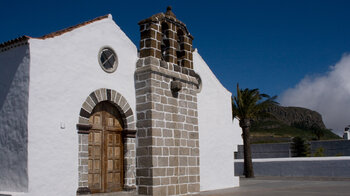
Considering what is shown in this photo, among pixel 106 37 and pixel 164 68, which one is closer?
pixel 106 37

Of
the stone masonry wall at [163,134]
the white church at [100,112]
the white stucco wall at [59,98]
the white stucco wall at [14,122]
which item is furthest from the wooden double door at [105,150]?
the white stucco wall at [14,122]

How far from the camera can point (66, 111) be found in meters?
8.57

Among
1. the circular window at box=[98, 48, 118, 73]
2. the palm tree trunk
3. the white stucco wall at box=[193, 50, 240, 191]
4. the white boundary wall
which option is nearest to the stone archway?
the circular window at box=[98, 48, 118, 73]

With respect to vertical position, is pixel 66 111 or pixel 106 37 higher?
pixel 106 37

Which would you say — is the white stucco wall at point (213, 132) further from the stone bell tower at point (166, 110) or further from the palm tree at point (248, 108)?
the palm tree at point (248, 108)

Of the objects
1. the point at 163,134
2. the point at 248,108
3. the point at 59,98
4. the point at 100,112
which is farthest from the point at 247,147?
the point at 59,98

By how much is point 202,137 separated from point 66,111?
594 cm

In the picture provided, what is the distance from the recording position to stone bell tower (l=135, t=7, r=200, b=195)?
1003 centimetres

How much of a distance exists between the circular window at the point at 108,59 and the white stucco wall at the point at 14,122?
2.12 metres

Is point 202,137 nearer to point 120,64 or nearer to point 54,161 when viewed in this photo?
point 120,64

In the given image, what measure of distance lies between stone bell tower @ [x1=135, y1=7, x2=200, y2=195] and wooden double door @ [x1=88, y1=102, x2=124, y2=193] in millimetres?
546

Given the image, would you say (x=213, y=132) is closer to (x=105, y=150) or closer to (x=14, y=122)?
(x=105, y=150)

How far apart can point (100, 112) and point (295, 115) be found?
69.6 meters

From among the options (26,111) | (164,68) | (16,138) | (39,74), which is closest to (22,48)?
(39,74)
